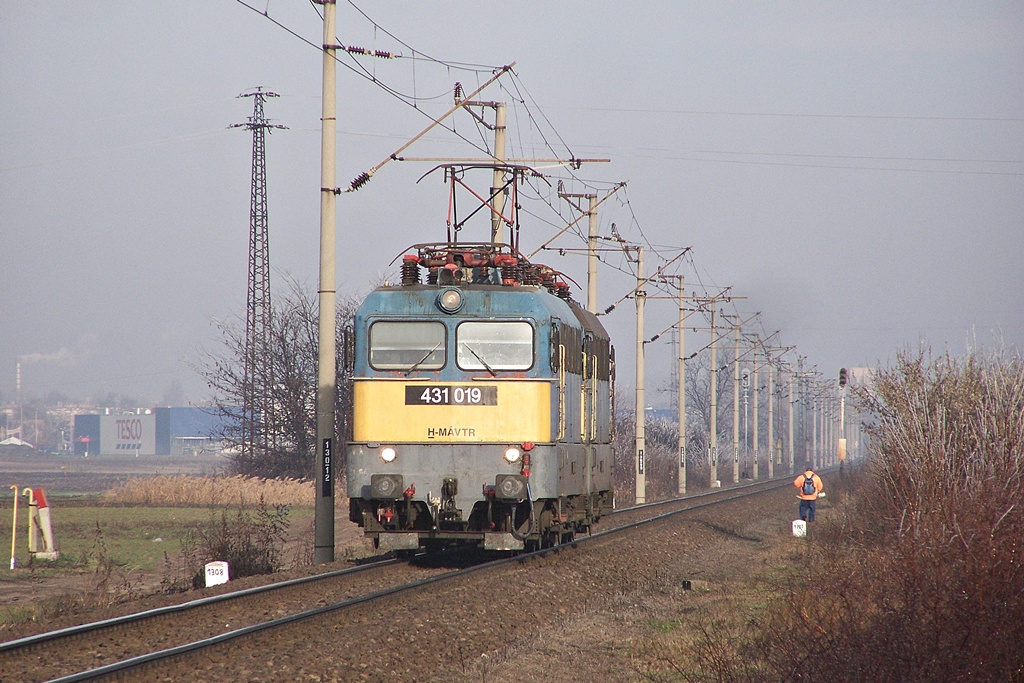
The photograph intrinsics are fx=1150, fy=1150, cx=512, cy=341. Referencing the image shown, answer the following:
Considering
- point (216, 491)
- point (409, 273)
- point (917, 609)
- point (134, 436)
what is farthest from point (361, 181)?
point (134, 436)

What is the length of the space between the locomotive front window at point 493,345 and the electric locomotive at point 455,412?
0.04 feet

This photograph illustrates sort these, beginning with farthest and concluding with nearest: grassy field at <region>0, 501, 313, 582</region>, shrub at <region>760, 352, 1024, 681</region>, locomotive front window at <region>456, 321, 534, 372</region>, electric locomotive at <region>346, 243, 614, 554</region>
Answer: grassy field at <region>0, 501, 313, 582</region>
locomotive front window at <region>456, 321, 534, 372</region>
electric locomotive at <region>346, 243, 614, 554</region>
shrub at <region>760, 352, 1024, 681</region>

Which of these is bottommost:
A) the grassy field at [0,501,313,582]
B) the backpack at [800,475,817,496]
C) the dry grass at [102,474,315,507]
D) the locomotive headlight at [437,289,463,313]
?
the grassy field at [0,501,313,582]

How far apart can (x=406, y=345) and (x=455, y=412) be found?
42.6 inches

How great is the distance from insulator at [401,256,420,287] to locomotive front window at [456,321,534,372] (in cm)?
99

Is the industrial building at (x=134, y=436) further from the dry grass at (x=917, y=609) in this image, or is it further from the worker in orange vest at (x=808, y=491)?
the dry grass at (x=917, y=609)

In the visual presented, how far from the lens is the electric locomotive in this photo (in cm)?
1426

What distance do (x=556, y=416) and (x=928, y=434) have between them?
274 inches

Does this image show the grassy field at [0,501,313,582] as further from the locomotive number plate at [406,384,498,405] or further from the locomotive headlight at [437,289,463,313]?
the locomotive headlight at [437,289,463,313]

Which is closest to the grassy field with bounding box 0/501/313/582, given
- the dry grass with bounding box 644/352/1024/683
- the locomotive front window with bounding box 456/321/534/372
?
the locomotive front window with bounding box 456/321/534/372

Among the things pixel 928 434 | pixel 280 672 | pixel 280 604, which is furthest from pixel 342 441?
pixel 280 672

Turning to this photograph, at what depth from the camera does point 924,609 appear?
815 cm

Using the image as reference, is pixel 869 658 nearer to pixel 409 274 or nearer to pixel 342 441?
pixel 409 274

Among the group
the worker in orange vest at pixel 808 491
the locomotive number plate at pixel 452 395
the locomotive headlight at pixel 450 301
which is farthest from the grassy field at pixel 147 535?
the worker in orange vest at pixel 808 491
